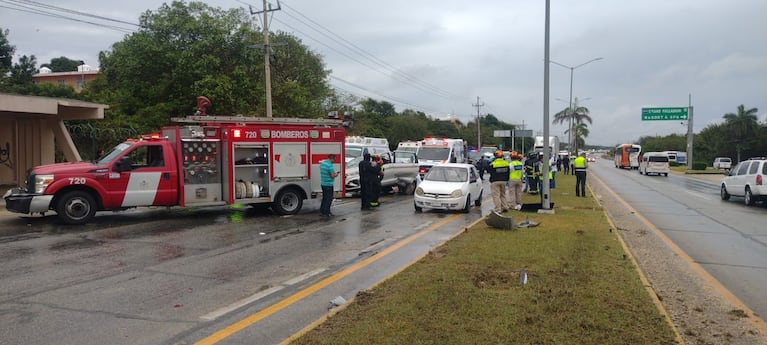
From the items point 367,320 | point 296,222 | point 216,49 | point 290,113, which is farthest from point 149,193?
point 290,113

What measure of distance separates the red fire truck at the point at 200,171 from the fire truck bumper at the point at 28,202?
18 millimetres

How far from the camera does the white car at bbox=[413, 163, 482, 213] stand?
15070mm

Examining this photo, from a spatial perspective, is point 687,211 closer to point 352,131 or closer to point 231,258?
point 231,258

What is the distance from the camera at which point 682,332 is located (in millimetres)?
5180

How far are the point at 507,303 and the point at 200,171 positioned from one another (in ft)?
32.1

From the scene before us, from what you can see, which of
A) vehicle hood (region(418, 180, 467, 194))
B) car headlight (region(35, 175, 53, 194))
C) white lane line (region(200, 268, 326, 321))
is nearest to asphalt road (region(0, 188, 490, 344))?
white lane line (region(200, 268, 326, 321))

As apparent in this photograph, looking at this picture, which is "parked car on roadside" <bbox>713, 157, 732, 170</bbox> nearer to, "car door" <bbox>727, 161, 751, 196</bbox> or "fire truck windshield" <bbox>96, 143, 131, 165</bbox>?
"car door" <bbox>727, 161, 751, 196</bbox>

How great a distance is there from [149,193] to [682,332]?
36.6 ft

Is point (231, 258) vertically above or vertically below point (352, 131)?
below

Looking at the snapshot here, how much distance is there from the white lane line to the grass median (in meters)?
1.26

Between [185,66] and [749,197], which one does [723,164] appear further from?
[185,66]

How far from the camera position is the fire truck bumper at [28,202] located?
11.6 metres

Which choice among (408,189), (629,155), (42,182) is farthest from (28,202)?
(629,155)

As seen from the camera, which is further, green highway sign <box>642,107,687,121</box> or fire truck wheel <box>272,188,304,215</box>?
green highway sign <box>642,107,687,121</box>
